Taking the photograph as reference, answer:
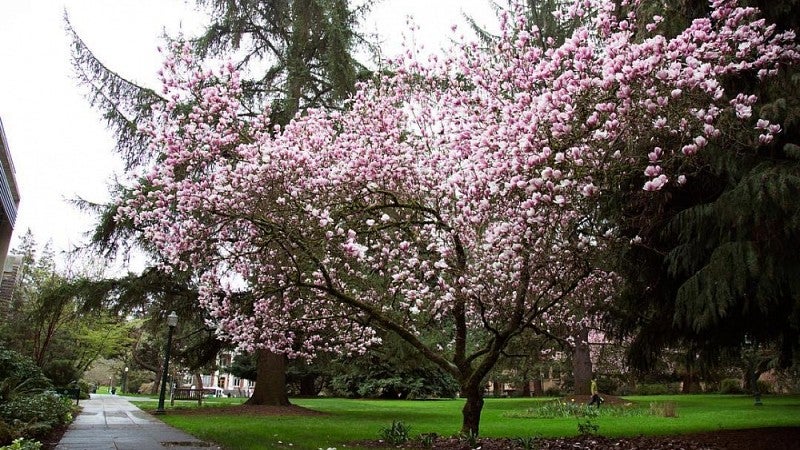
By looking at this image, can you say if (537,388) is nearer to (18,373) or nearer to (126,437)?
(18,373)

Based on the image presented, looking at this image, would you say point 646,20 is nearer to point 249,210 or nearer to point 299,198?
point 299,198

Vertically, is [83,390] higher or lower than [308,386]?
lower

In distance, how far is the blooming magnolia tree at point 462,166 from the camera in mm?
5152

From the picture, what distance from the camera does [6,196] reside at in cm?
1034

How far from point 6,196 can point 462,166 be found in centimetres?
863

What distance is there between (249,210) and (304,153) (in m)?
1.06

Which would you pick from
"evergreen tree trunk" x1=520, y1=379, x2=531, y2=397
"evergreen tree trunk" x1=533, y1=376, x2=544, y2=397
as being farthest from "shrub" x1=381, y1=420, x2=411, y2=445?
"evergreen tree trunk" x1=520, y1=379, x2=531, y2=397

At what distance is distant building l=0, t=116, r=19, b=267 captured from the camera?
978 cm

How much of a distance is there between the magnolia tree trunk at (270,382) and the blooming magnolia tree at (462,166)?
8.54 meters

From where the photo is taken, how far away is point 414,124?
8477 mm

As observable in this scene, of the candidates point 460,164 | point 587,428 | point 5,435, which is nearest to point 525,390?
point 587,428

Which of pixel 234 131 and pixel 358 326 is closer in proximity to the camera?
pixel 234 131

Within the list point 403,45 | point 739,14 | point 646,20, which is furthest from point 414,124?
point 739,14

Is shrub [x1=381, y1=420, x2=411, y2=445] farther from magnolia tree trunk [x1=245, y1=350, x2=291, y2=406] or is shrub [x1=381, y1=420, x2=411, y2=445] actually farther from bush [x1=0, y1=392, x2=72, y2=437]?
magnolia tree trunk [x1=245, y1=350, x2=291, y2=406]
